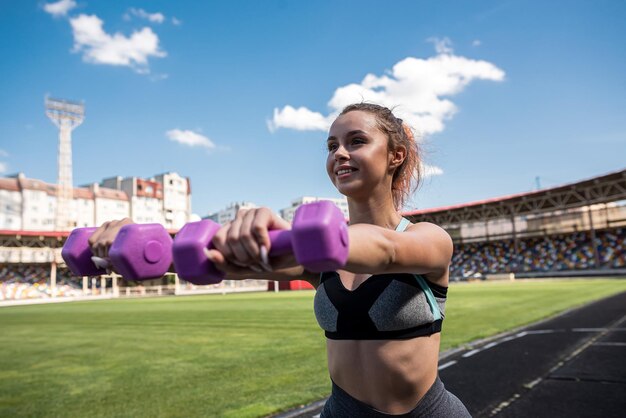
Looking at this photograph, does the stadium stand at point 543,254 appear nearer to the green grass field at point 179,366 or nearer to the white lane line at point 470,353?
the green grass field at point 179,366

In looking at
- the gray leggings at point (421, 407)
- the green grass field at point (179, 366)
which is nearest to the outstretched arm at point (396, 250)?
the gray leggings at point (421, 407)

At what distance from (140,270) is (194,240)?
0.58ft

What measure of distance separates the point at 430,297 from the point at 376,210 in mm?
397

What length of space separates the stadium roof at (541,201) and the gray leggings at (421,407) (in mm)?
32776

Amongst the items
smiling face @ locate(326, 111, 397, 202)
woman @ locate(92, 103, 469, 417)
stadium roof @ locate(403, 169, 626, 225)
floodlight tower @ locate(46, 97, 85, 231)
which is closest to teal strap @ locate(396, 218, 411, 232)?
woman @ locate(92, 103, 469, 417)

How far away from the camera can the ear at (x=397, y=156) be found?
1.75 metres

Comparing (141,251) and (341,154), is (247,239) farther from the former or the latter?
(341,154)

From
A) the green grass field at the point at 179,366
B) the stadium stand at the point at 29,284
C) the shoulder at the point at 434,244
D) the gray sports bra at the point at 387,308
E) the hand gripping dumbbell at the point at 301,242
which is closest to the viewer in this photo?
the hand gripping dumbbell at the point at 301,242

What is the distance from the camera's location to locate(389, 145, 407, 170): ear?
175 cm

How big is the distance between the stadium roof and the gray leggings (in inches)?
1290

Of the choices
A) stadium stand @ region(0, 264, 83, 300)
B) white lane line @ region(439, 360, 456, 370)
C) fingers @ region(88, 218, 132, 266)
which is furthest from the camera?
stadium stand @ region(0, 264, 83, 300)

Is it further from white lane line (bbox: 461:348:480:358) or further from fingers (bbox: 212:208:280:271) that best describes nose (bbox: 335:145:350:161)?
white lane line (bbox: 461:348:480:358)

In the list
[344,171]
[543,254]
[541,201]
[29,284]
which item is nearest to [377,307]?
[344,171]

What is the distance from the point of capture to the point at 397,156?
1781mm
